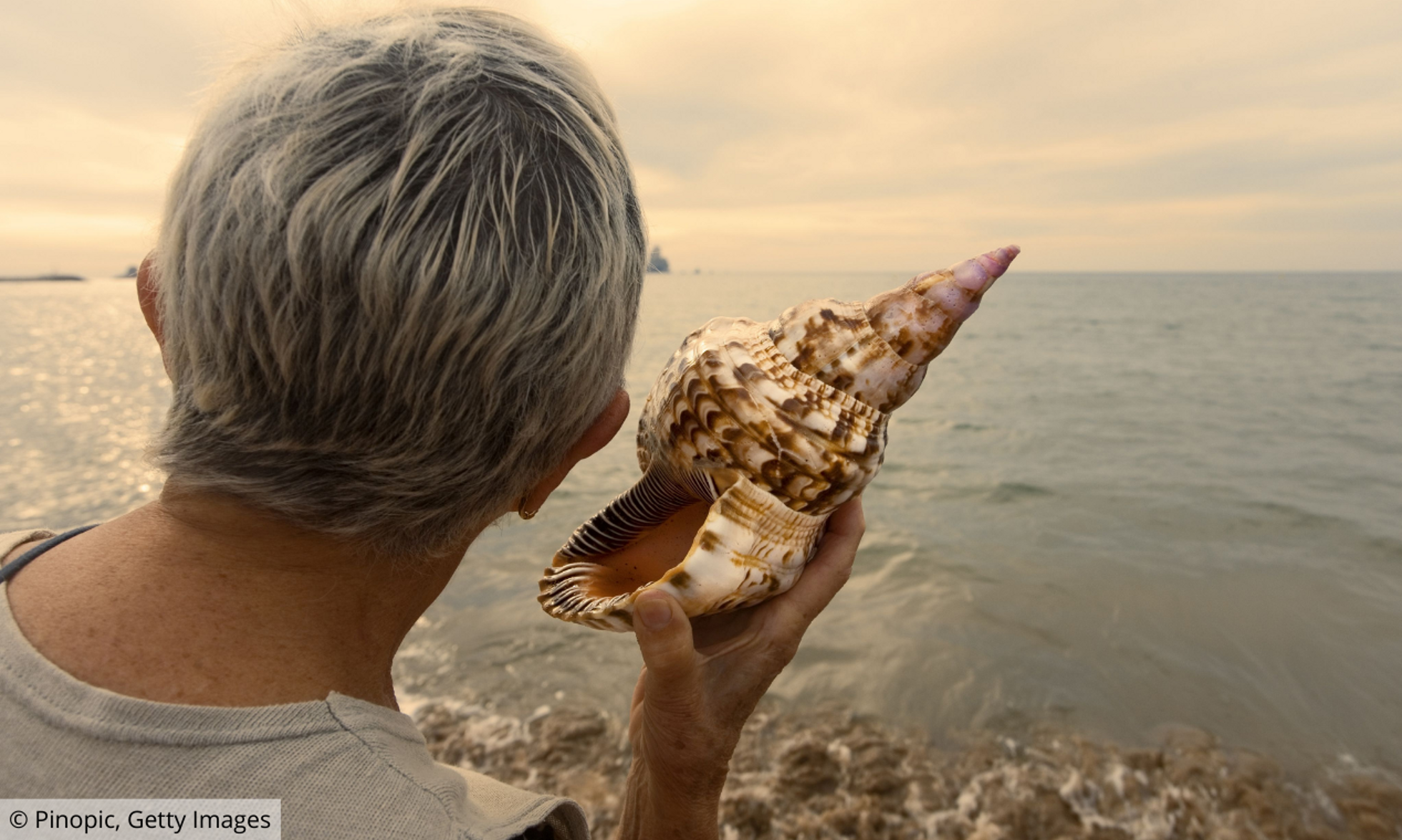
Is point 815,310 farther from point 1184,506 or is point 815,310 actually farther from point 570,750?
point 1184,506

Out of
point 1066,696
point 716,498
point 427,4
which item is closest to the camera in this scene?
point 427,4

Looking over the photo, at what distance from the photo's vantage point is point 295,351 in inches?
40.6

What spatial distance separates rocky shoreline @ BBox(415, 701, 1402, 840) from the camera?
10.5ft

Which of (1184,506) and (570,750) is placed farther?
(1184,506)

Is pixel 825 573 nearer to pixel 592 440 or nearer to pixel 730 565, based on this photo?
pixel 730 565

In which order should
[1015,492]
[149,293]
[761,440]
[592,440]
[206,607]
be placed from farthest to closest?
[1015,492], [761,440], [592,440], [149,293], [206,607]

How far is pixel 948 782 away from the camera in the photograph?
3.45m

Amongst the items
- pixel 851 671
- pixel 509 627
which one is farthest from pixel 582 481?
pixel 851 671

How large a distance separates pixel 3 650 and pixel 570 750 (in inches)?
116

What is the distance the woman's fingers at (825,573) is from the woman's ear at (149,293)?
4.78 ft

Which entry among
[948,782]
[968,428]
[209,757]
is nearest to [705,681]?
[209,757]

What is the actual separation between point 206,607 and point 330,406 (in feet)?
1.36

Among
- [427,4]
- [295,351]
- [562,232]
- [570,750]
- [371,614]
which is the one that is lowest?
[570,750]

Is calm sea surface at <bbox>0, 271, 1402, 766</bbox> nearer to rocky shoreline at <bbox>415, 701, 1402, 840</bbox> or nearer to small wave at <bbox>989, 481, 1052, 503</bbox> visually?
small wave at <bbox>989, 481, 1052, 503</bbox>
